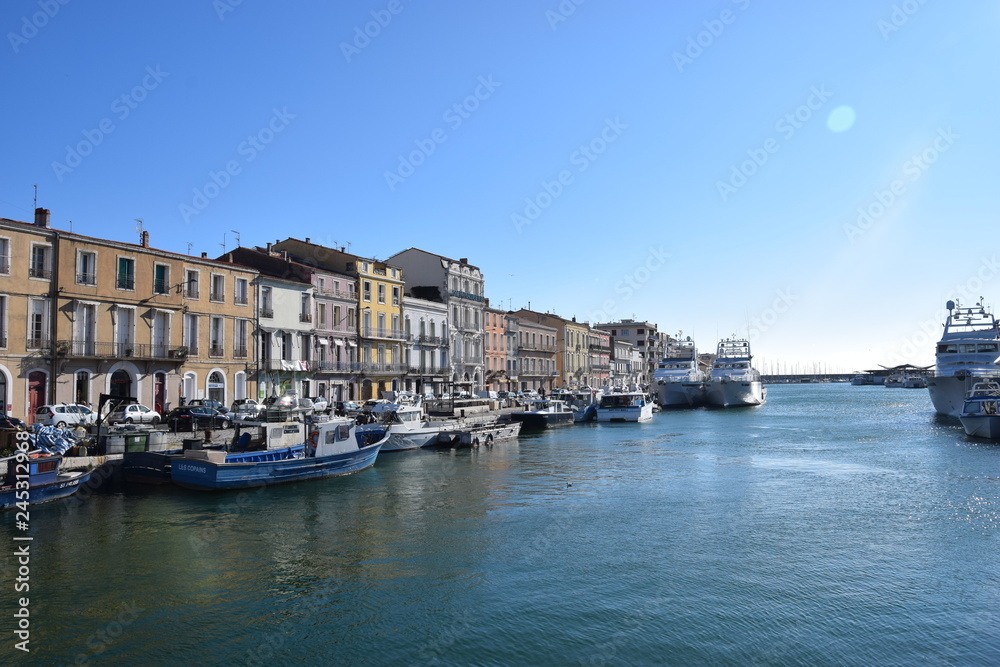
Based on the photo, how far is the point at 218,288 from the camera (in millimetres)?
44781

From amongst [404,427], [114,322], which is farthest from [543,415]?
[114,322]

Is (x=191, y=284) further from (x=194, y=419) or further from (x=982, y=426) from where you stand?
(x=982, y=426)

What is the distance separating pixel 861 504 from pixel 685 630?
14449mm

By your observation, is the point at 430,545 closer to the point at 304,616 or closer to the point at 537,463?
the point at 304,616

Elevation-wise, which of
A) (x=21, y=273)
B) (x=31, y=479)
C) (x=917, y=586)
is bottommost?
(x=917, y=586)

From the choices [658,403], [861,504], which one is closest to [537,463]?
[861,504]

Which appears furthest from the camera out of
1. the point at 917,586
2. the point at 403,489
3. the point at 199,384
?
the point at 199,384

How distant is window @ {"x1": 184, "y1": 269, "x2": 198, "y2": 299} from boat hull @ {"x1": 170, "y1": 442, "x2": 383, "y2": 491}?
1846 centimetres

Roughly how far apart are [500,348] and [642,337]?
66774mm

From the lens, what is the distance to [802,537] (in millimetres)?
19484

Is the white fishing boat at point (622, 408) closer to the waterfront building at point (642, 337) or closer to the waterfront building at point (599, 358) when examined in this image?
the waterfront building at point (599, 358)

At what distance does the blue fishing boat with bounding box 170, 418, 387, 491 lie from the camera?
1021 inches

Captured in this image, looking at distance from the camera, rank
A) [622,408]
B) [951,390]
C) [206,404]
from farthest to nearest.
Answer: [622,408] → [951,390] → [206,404]

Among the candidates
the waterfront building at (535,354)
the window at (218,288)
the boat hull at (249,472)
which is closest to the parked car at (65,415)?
the boat hull at (249,472)
